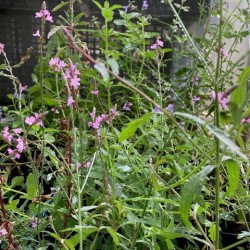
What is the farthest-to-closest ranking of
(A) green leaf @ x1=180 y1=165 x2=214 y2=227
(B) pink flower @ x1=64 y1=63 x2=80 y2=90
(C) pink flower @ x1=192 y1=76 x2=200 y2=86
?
(C) pink flower @ x1=192 y1=76 x2=200 y2=86, (B) pink flower @ x1=64 y1=63 x2=80 y2=90, (A) green leaf @ x1=180 y1=165 x2=214 y2=227

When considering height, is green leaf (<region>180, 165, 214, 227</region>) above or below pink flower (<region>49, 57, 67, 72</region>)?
below

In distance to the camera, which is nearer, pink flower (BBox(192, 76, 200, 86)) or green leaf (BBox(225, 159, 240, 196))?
green leaf (BBox(225, 159, 240, 196))

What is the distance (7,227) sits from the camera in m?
0.59

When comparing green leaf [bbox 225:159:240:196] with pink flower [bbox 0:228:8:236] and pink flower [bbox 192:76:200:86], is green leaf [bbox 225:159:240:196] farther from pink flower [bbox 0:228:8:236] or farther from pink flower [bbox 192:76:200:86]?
pink flower [bbox 192:76:200:86]

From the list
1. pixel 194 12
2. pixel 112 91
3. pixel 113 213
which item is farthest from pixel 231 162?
pixel 194 12

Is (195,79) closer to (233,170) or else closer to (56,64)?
(56,64)

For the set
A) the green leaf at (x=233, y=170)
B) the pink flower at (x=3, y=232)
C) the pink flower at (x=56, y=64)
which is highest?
the pink flower at (x=56, y=64)

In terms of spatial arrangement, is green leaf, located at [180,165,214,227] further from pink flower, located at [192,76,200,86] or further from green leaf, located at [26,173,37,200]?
pink flower, located at [192,76,200,86]

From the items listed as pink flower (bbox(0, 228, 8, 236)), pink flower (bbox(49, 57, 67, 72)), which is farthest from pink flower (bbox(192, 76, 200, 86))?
pink flower (bbox(0, 228, 8, 236))

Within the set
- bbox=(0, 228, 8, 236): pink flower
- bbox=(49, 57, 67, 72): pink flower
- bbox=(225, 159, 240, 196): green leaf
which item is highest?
bbox=(49, 57, 67, 72): pink flower

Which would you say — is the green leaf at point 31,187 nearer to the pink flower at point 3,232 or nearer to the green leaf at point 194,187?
the pink flower at point 3,232

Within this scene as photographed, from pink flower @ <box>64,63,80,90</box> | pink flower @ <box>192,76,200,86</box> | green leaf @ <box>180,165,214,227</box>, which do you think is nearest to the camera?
green leaf @ <box>180,165,214,227</box>

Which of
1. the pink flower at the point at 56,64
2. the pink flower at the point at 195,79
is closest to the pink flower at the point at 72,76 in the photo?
the pink flower at the point at 56,64

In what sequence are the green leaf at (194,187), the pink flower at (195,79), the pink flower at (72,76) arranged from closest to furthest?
the green leaf at (194,187) < the pink flower at (72,76) < the pink flower at (195,79)
